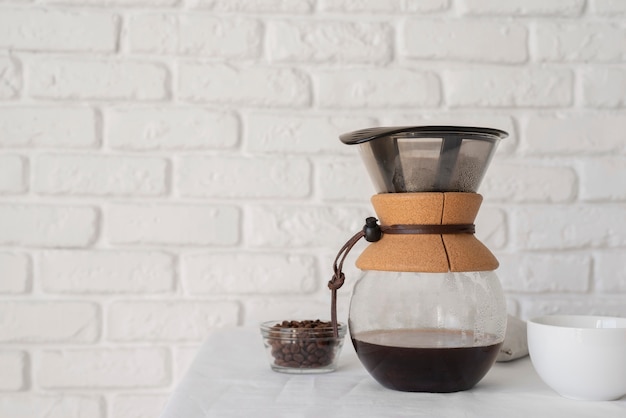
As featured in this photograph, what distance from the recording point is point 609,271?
1178mm

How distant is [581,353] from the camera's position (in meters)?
0.67

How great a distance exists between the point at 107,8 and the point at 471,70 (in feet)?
2.08

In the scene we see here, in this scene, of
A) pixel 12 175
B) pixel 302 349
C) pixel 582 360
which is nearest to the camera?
pixel 582 360

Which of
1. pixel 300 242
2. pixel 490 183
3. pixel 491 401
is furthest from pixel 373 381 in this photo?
pixel 490 183

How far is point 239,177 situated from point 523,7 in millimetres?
575

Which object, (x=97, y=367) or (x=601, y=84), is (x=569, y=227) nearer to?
(x=601, y=84)

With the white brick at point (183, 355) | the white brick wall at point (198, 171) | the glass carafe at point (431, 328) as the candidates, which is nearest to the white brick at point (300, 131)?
the white brick wall at point (198, 171)

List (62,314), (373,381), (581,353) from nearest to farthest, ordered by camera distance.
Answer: (581,353), (373,381), (62,314)

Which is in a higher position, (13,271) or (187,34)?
(187,34)

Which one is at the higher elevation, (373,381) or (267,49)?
(267,49)

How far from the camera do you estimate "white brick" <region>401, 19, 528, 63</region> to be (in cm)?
117

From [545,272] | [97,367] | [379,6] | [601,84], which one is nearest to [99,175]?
[97,367]

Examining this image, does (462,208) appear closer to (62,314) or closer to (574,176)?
(574,176)

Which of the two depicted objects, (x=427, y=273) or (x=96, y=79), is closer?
(x=427, y=273)
